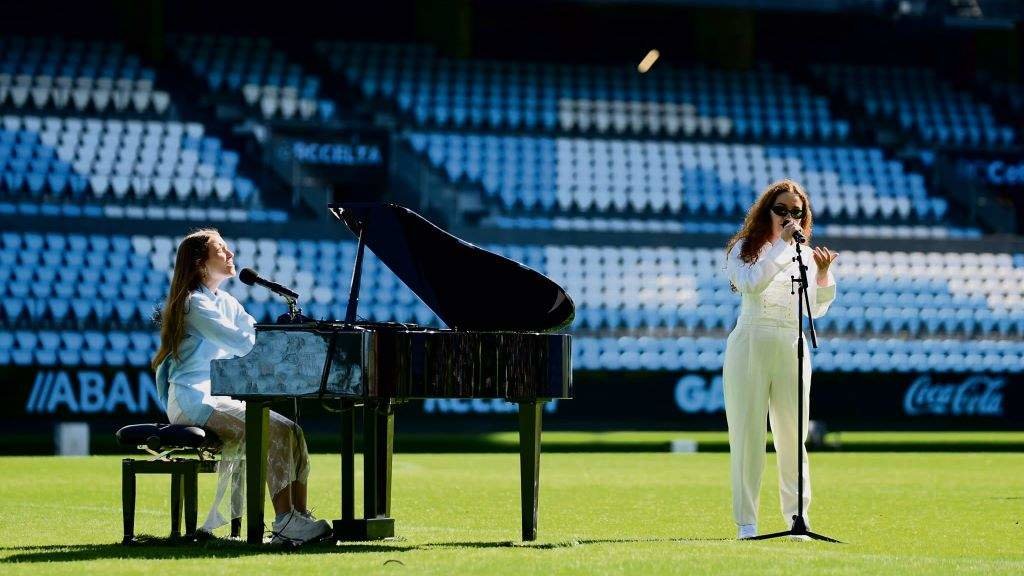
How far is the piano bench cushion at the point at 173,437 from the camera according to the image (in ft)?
28.8

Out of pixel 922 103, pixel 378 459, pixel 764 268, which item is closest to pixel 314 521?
pixel 378 459

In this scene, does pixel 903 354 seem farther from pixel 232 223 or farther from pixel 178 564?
pixel 178 564

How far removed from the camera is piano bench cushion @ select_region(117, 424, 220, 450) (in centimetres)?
879

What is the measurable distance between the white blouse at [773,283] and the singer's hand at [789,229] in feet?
0.10

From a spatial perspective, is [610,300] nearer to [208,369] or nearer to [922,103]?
[922,103]

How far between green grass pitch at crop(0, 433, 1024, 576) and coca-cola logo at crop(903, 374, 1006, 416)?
21.1ft

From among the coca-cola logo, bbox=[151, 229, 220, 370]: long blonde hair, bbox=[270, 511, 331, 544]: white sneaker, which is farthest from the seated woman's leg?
the coca-cola logo

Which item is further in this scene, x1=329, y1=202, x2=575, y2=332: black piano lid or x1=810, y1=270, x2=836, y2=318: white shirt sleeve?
x1=810, y1=270, x2=836, y2=318: white shirt sleeve

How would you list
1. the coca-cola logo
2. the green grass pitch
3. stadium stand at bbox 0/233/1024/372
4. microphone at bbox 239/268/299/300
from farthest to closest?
the coca-cola logo → stadium stand at bbox 0/233/1024/372 → microphone at bbox 239/268/299/300 → the green grass pitch

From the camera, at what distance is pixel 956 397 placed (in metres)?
A: 26.0

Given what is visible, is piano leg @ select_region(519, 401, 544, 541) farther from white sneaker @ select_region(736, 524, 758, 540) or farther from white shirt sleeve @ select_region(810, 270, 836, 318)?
Answer: white shirt sleeve @ select_region(810, 270, 836, 318)

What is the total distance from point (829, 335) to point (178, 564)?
20.4m

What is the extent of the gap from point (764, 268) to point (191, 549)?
3169mm

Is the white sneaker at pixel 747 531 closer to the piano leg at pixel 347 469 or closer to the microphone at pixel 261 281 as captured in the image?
the piano leg at pixel 347 469
